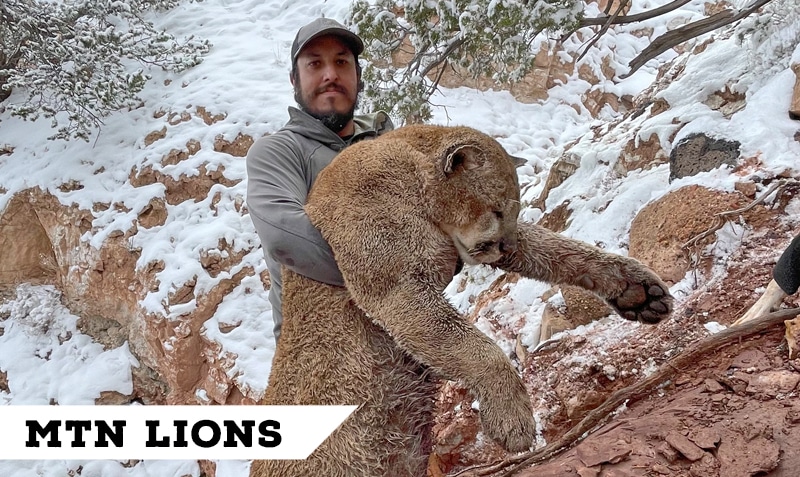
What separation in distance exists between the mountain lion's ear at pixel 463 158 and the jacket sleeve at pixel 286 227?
2.01 feet

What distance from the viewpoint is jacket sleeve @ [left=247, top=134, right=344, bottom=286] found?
6.88ft

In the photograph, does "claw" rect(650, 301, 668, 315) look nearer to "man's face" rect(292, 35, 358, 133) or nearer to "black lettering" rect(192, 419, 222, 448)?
"man's face" rect(292, 35, 358, 133)

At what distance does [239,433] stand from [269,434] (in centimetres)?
51

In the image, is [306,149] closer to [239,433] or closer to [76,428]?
[239,433]

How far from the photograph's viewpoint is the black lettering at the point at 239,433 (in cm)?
249

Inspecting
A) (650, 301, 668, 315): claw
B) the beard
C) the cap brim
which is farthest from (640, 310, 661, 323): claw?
the cap brim

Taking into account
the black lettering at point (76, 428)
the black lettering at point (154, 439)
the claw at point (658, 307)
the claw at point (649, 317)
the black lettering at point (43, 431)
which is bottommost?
the black lettering at point (43, 431)

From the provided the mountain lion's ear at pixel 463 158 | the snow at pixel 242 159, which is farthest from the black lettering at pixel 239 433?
the snow at pixel 242 159

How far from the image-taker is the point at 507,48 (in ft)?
14.8

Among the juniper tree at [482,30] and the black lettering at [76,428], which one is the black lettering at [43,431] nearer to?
the black lettering at [76,428]

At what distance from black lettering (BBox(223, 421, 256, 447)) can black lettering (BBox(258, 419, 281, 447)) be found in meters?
0.11

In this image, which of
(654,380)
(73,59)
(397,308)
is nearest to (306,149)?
(397,308)

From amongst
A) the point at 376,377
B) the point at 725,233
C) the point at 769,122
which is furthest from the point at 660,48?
the point at 376,377

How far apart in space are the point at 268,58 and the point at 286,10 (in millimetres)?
2206
